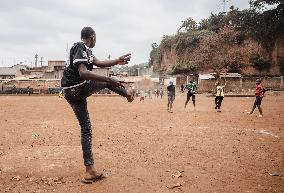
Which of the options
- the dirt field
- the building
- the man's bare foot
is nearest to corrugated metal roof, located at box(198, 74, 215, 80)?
the dirt field

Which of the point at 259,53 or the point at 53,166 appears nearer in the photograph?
the point at 53,166

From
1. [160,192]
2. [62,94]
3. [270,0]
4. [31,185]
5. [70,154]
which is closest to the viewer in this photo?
[160,192]

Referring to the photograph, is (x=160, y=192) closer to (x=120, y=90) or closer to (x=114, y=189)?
(x=114, y=189)

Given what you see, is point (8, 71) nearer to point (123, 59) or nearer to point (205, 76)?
point (205, 76)

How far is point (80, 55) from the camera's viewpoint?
13.2 ft

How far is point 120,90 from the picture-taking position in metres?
4.15

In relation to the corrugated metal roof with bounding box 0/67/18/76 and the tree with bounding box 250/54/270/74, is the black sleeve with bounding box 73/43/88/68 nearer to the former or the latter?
the tree with bounding box 250/54/270/74

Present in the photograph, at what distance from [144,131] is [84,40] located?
17.2 ft

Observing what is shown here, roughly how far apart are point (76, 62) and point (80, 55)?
109mm

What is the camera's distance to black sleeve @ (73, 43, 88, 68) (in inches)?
157

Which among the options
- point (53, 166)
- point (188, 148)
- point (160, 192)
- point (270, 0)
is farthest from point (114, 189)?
point (270, 0)

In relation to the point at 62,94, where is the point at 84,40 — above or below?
above

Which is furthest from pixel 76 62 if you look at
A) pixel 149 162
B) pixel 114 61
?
pixel 149 162

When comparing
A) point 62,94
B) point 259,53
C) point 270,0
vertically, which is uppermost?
point 270,0
